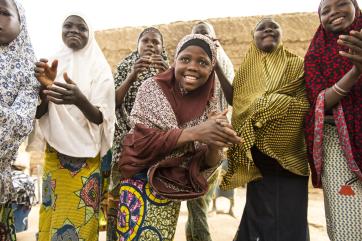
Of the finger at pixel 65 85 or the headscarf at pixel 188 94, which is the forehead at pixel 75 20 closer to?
the finger at pixel 65 85

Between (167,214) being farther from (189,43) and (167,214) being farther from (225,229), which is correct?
(225,229)

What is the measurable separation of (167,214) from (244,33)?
9378 millimetres

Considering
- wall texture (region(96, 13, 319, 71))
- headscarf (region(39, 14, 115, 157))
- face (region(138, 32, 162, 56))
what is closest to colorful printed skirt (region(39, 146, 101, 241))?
headscarf (region(39, 14, 115, 157))

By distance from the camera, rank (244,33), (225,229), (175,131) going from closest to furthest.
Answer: (175,131) < (225,229) < (244,33)

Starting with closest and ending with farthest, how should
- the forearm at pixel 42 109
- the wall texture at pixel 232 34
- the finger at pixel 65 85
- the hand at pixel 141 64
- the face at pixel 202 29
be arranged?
the finger at pixel 65 85 < the forearm at pixel 42 109 < the hand at pixel 141 64 < the face at pixel 202 29 < the wall texture at pixel 232 34

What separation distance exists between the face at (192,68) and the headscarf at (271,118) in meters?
0.46

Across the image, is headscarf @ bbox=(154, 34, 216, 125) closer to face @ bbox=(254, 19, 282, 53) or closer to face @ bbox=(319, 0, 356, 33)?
face @ bbox=(254, 19, 282, 53)

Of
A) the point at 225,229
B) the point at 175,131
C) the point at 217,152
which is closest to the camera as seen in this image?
the point at 175,131

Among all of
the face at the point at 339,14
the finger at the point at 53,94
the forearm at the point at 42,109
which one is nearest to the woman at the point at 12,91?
the finger at the point at 53,94

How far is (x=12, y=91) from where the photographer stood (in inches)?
84.6

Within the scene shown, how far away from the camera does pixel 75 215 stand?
2.56m

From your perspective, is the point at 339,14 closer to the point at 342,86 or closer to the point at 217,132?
the point at 342,86

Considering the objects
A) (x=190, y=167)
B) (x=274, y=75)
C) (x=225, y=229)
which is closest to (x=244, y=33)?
(x=225, y=229)

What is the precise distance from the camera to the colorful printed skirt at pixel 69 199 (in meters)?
2.55
